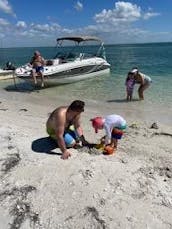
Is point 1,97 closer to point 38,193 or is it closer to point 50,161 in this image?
point 50,161

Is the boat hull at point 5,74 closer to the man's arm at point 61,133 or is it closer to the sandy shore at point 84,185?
the sandy shore at point 84,185

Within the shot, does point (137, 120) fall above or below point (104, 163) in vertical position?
below

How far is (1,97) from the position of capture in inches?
495

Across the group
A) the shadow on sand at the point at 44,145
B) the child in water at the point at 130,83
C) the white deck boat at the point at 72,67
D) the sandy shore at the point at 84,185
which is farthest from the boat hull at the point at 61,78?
the shadow on sand at the point at 44,145

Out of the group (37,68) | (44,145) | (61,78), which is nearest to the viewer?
(44,145)

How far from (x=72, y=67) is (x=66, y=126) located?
968 centimetres

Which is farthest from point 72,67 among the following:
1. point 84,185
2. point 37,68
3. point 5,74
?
point 84,185

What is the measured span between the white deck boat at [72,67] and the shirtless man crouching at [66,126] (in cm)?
791

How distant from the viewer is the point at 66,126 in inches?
219

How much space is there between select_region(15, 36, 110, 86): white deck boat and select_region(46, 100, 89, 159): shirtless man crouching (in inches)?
312

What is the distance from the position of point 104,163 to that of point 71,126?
3.82 feet

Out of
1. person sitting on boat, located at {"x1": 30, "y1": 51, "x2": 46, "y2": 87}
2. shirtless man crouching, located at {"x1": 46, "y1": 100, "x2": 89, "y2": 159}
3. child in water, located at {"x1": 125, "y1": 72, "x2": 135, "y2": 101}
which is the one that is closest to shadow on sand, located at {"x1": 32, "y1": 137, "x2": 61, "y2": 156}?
shirtless man crouching, located at {"x1": 46, "y1": 100, "x2": 89, "y2": 159}

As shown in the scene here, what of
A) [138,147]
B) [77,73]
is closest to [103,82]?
[77,73]

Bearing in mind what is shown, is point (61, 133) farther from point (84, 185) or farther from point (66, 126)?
point (84, 185)
